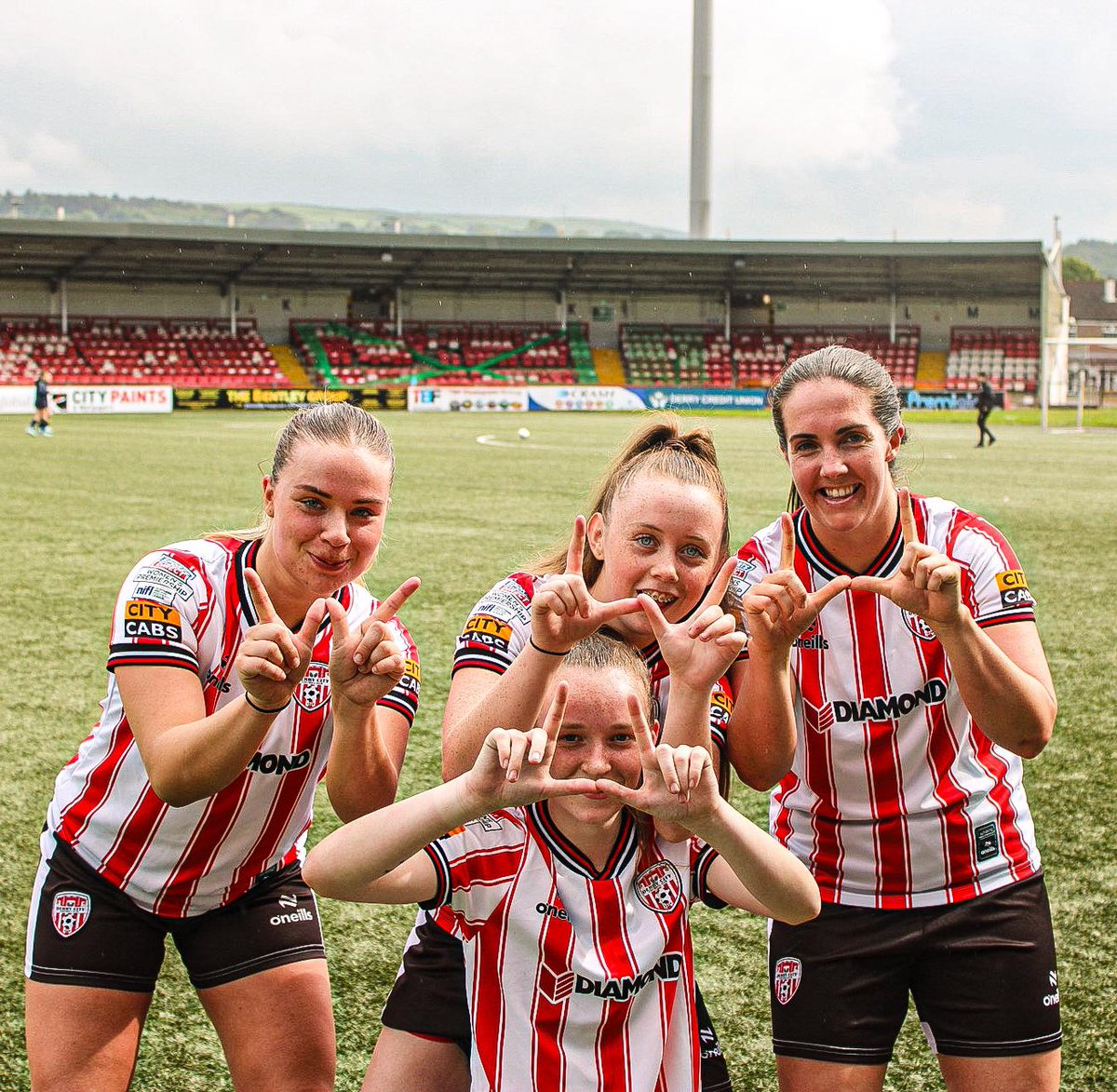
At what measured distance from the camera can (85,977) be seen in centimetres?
264

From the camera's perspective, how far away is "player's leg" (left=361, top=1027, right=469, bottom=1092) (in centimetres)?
253

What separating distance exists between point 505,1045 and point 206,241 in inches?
1890

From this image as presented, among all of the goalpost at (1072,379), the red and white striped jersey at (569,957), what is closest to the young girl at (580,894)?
the red and white striped jersey at (569,957)

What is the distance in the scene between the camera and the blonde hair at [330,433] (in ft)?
8.89

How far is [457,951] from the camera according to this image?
2596mm

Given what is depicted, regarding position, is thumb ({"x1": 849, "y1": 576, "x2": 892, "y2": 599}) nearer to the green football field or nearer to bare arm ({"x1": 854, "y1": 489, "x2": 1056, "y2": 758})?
bare arm ({"x1": 854, "y1": 489, "x2": 1056, "y2": 758})

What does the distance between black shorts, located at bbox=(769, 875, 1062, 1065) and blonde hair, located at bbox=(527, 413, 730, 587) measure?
0.89m

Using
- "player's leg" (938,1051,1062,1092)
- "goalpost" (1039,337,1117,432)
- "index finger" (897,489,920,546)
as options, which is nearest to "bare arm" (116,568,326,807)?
"index finger" (897,489,920,546)

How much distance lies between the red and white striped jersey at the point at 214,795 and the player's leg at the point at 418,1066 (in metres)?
0.53

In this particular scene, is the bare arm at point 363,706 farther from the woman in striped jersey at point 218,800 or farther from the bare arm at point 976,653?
the bare arm at point 976,653

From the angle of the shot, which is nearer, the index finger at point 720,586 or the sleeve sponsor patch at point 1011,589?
the index finger at point 720,586

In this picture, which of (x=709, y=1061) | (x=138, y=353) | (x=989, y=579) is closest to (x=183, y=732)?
(x=709, y=1061)

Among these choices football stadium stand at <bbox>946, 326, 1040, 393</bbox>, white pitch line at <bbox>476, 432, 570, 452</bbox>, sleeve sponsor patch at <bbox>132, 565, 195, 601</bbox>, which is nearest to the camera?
sleeve sponsor patch at <bbox>132, 565, 195, 601</bbox>

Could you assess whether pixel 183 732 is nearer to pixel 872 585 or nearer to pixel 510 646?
pixel 510 646
